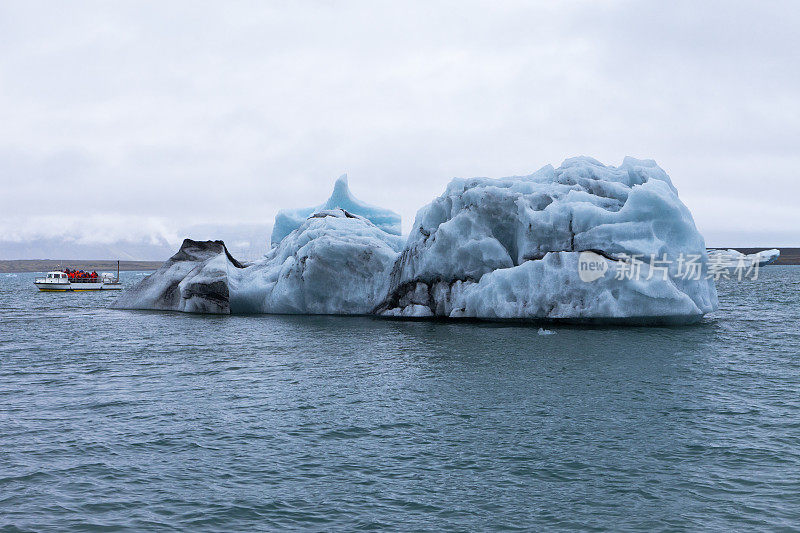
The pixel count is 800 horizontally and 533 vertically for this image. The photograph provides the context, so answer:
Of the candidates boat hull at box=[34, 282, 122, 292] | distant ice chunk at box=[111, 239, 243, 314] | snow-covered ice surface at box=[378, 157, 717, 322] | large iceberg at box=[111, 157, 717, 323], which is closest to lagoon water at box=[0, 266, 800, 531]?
snow-covered ice surface at box=[378, 157, 717, 322]

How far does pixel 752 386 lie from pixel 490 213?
55.1 feet

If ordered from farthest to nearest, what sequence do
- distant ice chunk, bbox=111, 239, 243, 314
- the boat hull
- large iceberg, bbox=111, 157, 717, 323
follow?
1. the boat hull
2. distant ice chunk, bbox=111, 239, 243, 314
3. large iceberg, bbox=111, 157, 717, 323

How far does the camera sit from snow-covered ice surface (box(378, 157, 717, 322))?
2766 cm

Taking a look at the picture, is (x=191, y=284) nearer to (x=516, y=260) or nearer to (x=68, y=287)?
(x=516, y=260)

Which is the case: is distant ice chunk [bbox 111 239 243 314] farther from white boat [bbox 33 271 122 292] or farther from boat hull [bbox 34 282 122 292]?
white boat [bbox 33 271 122 292]

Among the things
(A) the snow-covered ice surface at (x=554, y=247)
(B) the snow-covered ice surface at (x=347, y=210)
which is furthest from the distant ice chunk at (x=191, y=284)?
(A) the snow-covered ice surface at (x=554, y=247)

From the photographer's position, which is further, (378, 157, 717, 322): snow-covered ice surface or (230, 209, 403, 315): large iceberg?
(230, 209, 403, 315): large iceberg

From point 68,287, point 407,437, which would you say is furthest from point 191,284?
point 68,287

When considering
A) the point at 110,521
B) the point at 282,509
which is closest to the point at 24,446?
the point at 110,521

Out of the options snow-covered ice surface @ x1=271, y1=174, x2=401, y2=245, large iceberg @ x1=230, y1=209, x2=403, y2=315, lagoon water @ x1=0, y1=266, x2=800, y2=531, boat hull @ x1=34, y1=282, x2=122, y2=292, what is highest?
snow-covered ice surface @ x1=271, y1=174, x2=401, y2=245

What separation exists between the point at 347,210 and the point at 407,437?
137ft

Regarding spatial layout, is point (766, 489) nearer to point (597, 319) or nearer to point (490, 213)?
point (597, 319)

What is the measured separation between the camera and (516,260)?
3222 centimetres

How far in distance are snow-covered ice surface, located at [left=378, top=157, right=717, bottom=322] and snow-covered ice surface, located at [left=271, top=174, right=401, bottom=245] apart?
1883cm
